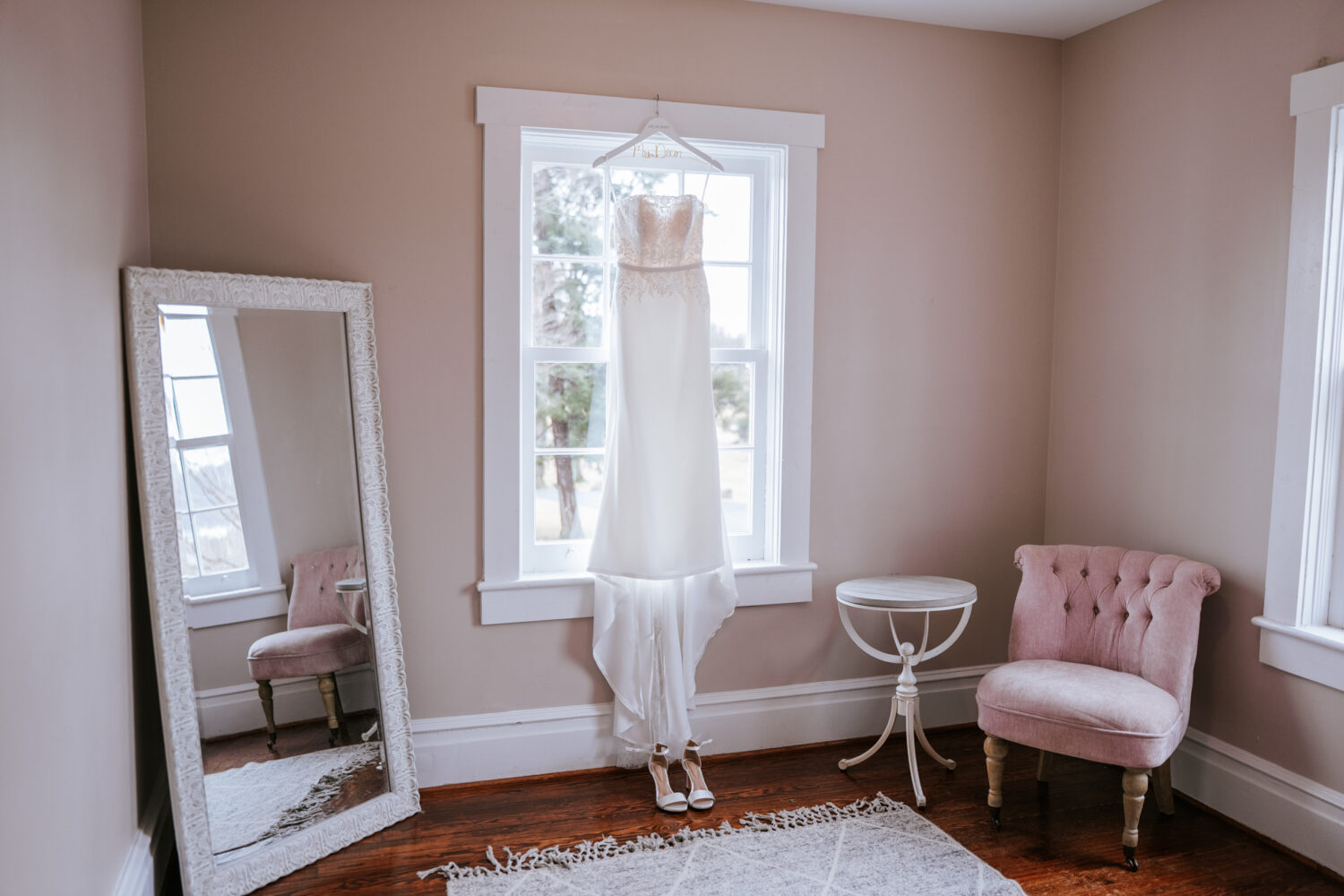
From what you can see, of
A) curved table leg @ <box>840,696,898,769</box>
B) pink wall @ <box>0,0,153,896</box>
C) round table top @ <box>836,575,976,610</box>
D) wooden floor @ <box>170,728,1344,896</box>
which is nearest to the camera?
pink wall @ <box>0,0,153,896</box>

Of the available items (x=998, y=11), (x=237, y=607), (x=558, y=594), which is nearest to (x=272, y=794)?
(x=237, y=607)

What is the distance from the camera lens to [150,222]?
2.79 metres

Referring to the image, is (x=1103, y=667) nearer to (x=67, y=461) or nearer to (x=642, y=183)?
(x=642, y=183)

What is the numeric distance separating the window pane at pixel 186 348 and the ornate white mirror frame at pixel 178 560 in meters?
0.04

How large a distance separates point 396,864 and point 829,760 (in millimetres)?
1578

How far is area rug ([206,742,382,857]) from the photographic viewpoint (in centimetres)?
250

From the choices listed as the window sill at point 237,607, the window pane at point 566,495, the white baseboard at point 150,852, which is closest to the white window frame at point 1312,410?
the window pane at point 566,495

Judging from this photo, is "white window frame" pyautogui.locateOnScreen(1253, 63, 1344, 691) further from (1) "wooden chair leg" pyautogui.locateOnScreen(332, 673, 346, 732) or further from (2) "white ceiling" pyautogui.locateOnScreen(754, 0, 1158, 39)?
(1) "wooden chair leg" pyautogui.locateOnScreen(332, 673, 346, 732)

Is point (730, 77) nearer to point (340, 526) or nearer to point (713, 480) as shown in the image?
point (713, 480)

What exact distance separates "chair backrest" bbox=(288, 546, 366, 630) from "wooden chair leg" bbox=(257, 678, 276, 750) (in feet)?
0.58

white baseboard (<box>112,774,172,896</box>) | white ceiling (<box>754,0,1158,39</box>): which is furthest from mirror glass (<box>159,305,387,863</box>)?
white ceiling (<box>754,0,1158,39</box>)

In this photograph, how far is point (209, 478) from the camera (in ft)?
8.37

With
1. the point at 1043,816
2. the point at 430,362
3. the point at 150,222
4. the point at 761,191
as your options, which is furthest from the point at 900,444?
the point at 150,222

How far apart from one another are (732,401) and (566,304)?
724 millimetres
